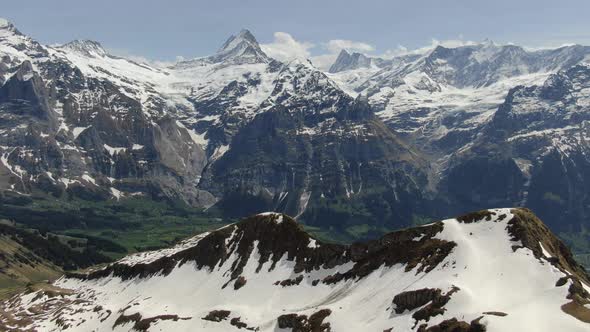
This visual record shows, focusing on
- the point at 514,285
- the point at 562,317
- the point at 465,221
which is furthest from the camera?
the point at 465,221

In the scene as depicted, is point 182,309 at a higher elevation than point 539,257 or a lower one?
lower

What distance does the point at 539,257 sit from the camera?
129 meters

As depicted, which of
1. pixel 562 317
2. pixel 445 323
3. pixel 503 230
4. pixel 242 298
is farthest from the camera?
pixel 242 298

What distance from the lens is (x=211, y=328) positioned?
16888 centimetres

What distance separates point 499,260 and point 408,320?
2448 centimetres

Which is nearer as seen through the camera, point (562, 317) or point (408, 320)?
point (562, 317)

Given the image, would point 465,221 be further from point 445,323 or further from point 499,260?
point 445,323

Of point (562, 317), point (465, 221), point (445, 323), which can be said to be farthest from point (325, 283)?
point (562, 317)

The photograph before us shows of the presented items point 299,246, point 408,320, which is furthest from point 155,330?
point 408,320

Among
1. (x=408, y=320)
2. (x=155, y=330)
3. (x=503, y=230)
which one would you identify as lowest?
(x=155, y=330)

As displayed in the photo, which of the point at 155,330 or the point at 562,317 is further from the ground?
the point at 562,317

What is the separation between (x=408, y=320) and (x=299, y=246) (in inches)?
2871

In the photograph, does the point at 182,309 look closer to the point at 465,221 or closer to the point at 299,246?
the point at 299,246

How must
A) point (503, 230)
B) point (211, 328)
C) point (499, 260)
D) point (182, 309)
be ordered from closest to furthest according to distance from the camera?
point (499, 260) < point (503, 230) < point (211, 328) < point (182, 309)
